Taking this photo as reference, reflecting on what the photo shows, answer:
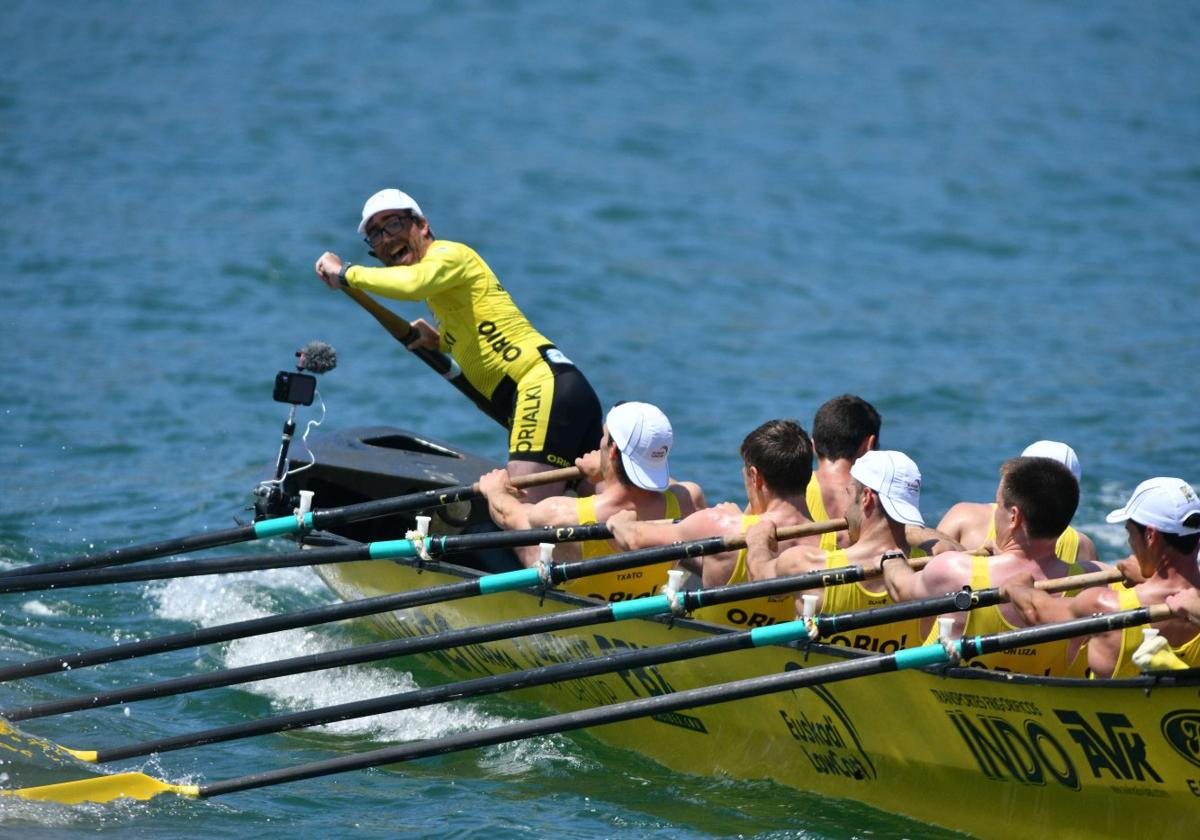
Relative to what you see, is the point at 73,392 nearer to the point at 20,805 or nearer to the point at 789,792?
the point at 20,805

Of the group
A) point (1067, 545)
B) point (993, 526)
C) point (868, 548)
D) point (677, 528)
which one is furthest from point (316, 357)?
point (1067, 545)

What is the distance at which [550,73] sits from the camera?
1219 inches

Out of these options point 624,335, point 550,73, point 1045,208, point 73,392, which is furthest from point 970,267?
point 73,392

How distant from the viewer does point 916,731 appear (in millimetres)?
7641

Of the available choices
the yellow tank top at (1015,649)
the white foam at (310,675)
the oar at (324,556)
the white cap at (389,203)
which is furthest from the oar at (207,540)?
the yellow tank top at (1015,649)

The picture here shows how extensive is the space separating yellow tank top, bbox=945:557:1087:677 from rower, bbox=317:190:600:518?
3.16 metres

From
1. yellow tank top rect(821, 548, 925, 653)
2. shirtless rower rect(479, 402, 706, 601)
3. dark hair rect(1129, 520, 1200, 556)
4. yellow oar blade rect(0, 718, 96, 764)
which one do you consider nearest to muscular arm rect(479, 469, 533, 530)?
shirtless rower rect(479, 402, 706, 601)

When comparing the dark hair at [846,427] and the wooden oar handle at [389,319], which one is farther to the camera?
the wooden oar handle at [389,319]

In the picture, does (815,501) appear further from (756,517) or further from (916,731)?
(916,731)

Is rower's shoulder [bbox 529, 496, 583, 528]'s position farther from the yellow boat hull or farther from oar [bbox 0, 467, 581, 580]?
oar [bbox 0, 467, 581, 580]

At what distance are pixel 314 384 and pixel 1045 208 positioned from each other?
18.4 m

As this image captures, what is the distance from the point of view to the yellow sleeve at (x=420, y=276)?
978 cm

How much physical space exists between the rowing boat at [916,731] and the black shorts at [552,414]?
0.99 meters

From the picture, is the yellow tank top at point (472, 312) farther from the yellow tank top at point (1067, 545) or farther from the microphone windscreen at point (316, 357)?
the yellow tank top at point (1067, 545)
